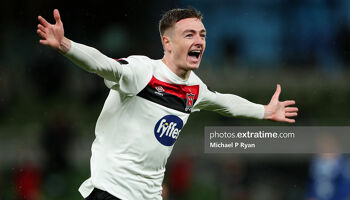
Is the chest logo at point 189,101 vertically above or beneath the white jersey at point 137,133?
above

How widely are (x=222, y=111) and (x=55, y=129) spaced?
5395 mm

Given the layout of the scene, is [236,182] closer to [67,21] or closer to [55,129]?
[55,129]

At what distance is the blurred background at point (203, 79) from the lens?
9.79m

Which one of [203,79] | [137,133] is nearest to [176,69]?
[137,133]

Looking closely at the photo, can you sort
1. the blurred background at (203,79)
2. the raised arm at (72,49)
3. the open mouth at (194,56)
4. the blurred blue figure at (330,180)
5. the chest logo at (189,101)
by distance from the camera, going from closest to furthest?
the raised arm at (72,49)
the open mouth at (194,56)
the chest logo at (189,101)
the blurred blue figure at (330,180)
the blurred background at (203,79)

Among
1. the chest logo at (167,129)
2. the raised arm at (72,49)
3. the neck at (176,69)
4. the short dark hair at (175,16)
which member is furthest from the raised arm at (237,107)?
the raised arm at (72,49)

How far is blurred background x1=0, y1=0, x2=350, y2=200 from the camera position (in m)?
9.79

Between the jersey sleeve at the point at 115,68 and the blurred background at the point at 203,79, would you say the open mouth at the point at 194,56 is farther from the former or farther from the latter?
the blurred background at the point at 203,79

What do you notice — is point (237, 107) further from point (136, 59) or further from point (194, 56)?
point (136, 59)

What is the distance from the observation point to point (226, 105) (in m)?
4.89

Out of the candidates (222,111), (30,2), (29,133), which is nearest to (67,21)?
(30,2)

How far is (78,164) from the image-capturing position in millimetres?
10266

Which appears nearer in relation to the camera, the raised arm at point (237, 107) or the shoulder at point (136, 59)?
the shoulder at point (136, 59)

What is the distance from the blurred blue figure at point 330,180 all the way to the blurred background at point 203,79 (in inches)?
1.3
